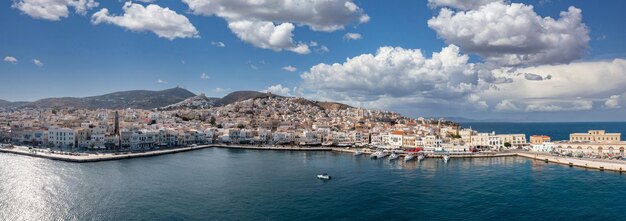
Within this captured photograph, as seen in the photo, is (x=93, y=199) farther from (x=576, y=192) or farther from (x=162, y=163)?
(x=576, y=192)

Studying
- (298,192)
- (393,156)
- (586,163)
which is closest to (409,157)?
(393,156)

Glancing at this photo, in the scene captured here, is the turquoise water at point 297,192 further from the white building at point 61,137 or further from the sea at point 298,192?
the white building at point 61,137

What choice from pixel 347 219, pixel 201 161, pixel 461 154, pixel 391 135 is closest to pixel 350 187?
pixel 347 219

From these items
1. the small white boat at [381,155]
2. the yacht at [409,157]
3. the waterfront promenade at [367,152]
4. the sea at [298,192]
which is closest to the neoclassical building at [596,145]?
the waterfront promenade at [367,152]

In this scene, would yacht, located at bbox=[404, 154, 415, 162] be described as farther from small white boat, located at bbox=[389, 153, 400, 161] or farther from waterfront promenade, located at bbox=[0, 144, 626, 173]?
waterfront promenade, located at bbox=[0, 144, 626, 173]

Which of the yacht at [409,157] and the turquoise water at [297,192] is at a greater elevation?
the yacht at [409,157]

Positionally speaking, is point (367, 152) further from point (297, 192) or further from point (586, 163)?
point (297, 192)
